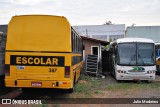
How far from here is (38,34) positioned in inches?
485

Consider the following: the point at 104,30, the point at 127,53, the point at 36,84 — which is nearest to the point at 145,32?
the point at 104,30

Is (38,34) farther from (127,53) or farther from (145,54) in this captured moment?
(145,54)

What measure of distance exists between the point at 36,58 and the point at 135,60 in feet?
30.0

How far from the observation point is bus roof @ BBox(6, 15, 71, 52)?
12.3 m

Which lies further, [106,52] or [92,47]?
[106,52]

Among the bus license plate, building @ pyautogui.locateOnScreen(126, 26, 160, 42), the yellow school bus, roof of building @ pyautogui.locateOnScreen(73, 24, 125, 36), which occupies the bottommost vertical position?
the bus license plate

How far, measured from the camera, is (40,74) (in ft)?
40.0

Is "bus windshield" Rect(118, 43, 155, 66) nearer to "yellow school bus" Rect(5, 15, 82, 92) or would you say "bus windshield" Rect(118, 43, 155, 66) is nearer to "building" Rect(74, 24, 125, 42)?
"yellow school bus" Rect(5, 15, 82, 92)

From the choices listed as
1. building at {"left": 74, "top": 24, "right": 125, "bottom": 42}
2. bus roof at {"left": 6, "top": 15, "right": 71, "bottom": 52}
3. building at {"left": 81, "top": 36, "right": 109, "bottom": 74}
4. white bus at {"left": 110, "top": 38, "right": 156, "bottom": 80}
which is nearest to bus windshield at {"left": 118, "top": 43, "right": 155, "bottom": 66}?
white bus at {"left": 110, "top": 38, "right": 156, "bottom": 80}

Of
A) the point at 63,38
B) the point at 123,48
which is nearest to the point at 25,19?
the point at 63,38

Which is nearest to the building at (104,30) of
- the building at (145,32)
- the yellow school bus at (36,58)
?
the building at (145,32)

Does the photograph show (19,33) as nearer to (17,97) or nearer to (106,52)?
(17,97)

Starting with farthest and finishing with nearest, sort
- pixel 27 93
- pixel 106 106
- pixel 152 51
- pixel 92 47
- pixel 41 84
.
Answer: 1. pixel 92 47
2. pixel 152 51
3. pixel 27 93
4. pixel 41 84
5. pixel 106 106

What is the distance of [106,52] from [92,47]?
418cm
